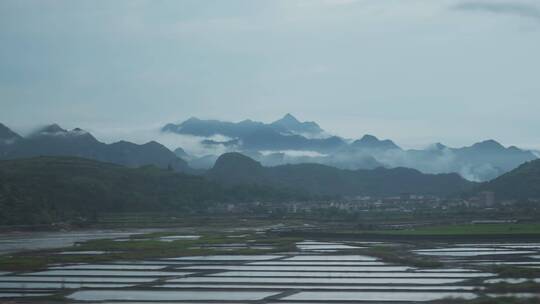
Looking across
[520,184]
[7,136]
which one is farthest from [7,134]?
[520,184]

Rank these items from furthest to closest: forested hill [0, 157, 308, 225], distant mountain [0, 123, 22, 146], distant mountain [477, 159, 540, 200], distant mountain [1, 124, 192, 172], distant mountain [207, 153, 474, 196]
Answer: distant mountain [0, 123, 22, 146], distant mountain [1, 124, 192, 172], distant mountain [207, 153, 474, 196], distant mountain [477, 159, 540, 200], forested hill [0, 157, 308, 225]

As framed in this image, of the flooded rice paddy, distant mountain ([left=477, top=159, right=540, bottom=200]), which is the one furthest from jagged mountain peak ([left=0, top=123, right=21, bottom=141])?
the flooded rice paddy

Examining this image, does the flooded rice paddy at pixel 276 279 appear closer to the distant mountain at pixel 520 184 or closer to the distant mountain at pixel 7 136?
Answer: the distant mountain at pixel 520 184

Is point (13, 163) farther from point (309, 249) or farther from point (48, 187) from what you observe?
point (309, 249)

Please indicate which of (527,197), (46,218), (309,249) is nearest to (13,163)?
(46,218)

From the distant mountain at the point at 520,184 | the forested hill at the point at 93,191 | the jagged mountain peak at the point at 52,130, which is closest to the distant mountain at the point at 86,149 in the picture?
the jagged mountain peak at the point at 52,130

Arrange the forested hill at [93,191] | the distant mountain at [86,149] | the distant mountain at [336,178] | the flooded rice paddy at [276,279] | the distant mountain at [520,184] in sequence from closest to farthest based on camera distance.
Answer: the flooded rice paddy at [276,279]
the forested hill at [93,191]
the distant mountain at [520,184]
the distant mountain at [336,178]
the distant mountain at [86,149]

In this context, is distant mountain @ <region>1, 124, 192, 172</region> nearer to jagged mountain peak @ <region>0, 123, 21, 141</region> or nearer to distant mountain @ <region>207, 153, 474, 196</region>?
jagged mountain peak @ <region>0, 123, 21, 141</region>
